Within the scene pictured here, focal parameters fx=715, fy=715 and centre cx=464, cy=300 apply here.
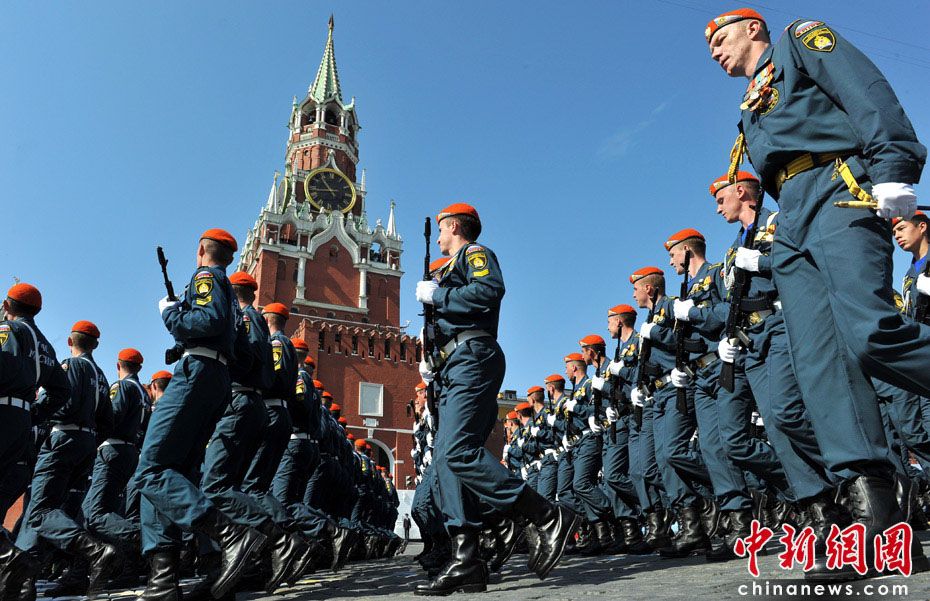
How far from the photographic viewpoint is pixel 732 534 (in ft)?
18.0

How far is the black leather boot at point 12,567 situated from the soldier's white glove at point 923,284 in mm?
6196

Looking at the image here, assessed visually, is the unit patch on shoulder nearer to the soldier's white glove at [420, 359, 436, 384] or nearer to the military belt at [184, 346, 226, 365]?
the soldier's white glove at [420, 359, 436, 384]

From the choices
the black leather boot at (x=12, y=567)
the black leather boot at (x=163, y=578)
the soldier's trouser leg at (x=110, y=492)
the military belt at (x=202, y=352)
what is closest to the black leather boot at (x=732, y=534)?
the black leather boot at (x=163, y=578)

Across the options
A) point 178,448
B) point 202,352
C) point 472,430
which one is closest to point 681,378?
point 472,430

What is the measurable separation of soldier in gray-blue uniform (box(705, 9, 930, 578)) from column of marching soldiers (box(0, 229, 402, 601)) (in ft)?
10.2

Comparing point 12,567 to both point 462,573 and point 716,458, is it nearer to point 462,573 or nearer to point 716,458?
point 462,573

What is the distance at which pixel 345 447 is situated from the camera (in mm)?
11055

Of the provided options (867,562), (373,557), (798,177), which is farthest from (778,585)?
(373,557)

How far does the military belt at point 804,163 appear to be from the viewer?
289 cm

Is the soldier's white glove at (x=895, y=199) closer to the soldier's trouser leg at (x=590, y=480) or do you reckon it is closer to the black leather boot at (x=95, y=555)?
the black leather boot at (x=95, y=555)

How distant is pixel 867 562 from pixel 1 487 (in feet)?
17.5

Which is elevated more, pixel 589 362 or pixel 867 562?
pixel 589 362

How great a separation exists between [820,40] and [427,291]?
2.58m

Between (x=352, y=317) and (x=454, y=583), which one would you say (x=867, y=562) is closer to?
(x=454, y=583)
